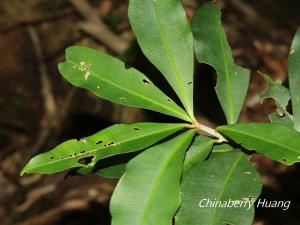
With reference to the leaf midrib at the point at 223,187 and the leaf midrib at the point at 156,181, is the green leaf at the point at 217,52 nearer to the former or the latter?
the leaf midrib at the point at 223,187

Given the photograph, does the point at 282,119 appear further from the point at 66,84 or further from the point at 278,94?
the point at 66,84

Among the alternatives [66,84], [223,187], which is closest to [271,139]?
[223,187]

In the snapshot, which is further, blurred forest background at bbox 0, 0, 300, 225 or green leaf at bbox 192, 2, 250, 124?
blurred forest background at bbox 0, 0, 300, 225

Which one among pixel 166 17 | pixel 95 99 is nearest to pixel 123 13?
pixel 95 99

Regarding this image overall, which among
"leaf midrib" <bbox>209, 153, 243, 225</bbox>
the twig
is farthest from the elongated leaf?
the twig

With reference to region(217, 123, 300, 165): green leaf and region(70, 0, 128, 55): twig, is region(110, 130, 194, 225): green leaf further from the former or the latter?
region(70, 0, 128, 55): twig

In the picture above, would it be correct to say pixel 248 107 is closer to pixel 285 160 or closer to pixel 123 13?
pixel 123 13

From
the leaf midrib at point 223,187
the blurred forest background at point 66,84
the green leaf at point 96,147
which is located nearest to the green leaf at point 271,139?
the leaf midrib at point 223,187
